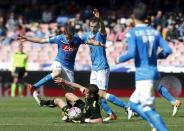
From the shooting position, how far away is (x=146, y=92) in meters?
11.6

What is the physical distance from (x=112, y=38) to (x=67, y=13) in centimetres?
456

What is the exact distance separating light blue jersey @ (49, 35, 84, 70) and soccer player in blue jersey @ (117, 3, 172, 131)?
465cm

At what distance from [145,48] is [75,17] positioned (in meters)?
23.3

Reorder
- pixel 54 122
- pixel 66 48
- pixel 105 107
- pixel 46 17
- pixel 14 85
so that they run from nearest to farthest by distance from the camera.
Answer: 1. pixel 54 122
2. pixel 105 107
3. pixel 66 48
4. pixel 14 85
5. pixel 46 17

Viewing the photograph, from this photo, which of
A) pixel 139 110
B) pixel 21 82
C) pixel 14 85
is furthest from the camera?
pixel 21 82

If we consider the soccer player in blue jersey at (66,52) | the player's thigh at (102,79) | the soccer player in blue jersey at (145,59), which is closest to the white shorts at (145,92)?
the soccer player in blue jersey at (145,59)

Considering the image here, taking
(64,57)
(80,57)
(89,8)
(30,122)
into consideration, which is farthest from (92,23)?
(89,8)

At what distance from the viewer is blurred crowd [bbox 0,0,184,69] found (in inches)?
1270

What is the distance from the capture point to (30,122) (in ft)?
51.5

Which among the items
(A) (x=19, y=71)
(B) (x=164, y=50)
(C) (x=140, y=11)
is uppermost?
(C) (x=140, y=11)

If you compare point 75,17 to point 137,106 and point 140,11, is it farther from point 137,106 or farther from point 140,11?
point 140,11

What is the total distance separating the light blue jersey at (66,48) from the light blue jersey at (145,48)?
15.2 feet

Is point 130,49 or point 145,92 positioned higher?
point 130,49

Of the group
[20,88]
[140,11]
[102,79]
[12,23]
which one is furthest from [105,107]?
[12,23]
